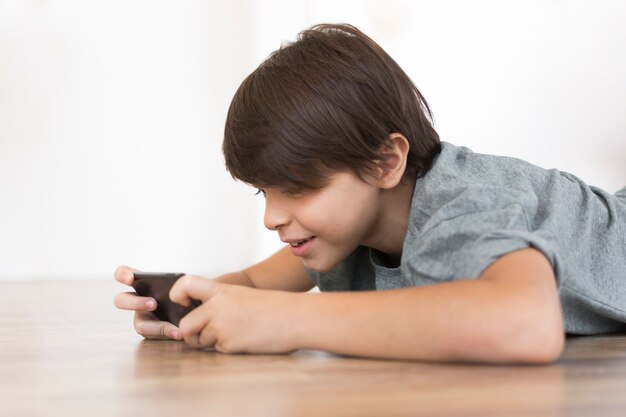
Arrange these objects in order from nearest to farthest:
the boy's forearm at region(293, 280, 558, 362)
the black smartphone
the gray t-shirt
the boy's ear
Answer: the boy's forearm at region(293, 280, 558, 362), the gray t-shirt, the black smartphone, the boy's ear

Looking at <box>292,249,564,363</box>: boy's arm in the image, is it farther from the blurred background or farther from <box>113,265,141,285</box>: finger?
the blurred background

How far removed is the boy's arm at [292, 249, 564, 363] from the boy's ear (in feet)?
1.04

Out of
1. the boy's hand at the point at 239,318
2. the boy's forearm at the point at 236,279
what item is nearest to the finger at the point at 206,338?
the boy's hand at the point at 239,318

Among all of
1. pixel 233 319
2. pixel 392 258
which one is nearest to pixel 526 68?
pixel 392 258

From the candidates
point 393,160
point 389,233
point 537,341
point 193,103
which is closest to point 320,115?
point 393,160

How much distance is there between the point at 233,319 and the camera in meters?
0.96

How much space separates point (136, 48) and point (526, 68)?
1672 mm

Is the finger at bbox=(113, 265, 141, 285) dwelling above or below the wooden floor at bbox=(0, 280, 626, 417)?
above

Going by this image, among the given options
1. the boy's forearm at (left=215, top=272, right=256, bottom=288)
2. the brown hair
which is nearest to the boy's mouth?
the brown hair

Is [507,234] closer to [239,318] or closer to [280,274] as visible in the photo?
[239,318]

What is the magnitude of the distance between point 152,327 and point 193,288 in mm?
221

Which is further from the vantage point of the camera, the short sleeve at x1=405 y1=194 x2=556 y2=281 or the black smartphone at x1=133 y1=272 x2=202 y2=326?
the black smartphone at x1=133 y1=272 x2=202 y2=326

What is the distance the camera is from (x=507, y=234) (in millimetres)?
923

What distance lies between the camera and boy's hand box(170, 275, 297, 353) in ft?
3.08
